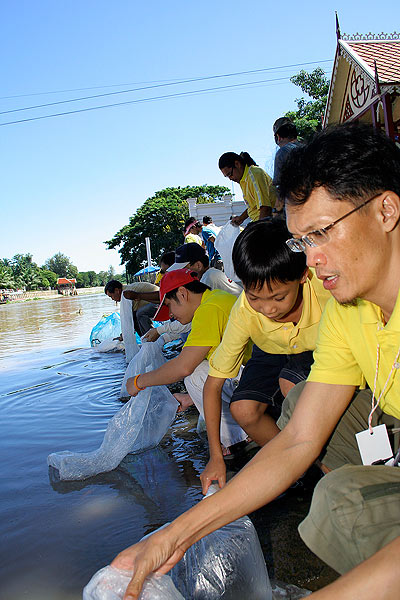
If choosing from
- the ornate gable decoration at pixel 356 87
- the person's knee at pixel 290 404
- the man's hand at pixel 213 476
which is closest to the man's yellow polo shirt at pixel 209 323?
the man's hand at pixel 213 476

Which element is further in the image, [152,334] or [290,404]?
[152,334]

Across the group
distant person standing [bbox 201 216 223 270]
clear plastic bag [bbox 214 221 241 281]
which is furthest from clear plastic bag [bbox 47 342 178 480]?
distant person standing [bbox 201 216 223 270]

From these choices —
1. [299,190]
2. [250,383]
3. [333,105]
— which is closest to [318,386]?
[299,190]

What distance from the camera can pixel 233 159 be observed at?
4.97 metres

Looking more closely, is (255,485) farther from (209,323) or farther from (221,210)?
(221,210)

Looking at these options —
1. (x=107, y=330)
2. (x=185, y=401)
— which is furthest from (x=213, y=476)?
(x=107, y=330)

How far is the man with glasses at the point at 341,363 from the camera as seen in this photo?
46.8 inches

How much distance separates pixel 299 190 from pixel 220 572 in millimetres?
1153

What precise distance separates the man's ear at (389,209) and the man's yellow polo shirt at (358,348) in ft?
0.72

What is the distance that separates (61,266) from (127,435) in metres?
127

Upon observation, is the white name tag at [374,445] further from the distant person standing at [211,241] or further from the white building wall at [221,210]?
the white building wall at [221,210]

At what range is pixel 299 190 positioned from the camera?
4.33 ft

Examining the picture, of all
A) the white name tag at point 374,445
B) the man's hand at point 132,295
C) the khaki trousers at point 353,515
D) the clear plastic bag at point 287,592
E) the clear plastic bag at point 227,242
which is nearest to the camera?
the khaki trousers at point 353,515

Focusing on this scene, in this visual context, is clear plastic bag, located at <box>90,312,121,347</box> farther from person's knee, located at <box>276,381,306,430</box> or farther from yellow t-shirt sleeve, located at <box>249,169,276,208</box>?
person's knee, located at <box>276,381,306,430</box>
